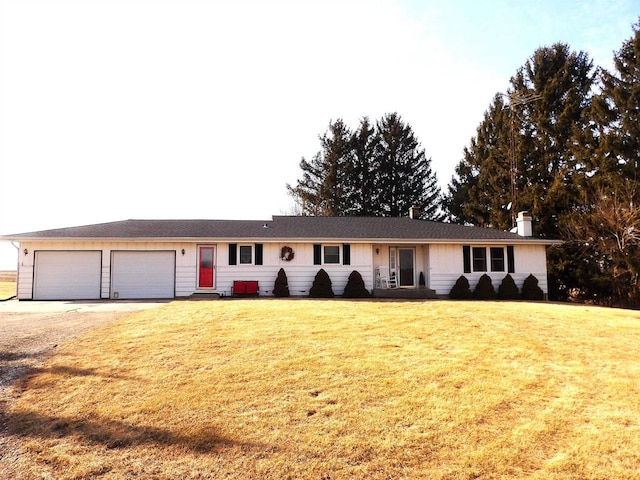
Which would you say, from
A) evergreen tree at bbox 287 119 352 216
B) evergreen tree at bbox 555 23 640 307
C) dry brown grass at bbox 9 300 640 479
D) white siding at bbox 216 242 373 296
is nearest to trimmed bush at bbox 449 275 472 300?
white siding at bbox 216 242 373 296

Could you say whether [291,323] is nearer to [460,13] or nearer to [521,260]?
[460,13]

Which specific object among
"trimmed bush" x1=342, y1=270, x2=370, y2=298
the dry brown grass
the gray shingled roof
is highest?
the gray shingled roof

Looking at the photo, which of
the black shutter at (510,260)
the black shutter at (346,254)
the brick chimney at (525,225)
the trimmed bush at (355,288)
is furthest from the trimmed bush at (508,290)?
the black shutter at (346,254)

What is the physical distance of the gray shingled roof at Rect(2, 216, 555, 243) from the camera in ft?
54.7

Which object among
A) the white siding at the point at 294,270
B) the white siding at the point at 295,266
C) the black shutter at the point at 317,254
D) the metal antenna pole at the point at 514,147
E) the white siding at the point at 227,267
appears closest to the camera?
the white siding at the point at 227,267

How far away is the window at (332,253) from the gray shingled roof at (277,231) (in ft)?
1.86

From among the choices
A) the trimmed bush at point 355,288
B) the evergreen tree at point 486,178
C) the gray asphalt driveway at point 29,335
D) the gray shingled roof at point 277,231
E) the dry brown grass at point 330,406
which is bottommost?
the dry brown grass at point 330,406

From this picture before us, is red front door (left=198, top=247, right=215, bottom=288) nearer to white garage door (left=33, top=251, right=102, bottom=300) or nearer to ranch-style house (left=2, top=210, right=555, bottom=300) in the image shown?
ranch-style house (left=2, top=210, right=555, bottom=300)

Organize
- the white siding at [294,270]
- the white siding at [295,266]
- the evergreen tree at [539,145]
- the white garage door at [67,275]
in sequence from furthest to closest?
1. the evergreen tree at [539,145]
2. the white siding at [294,270]
3. the white siding at [295,266]
4. the white garage door at [67,275]

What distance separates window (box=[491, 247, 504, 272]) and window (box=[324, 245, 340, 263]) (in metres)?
7.31

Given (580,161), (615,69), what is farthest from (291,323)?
(615,69)

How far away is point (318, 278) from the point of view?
1680 cm

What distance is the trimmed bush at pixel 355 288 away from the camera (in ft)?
54.9

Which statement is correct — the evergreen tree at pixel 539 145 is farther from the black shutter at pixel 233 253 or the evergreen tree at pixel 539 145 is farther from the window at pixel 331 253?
the black shutter at pixel 233 253
